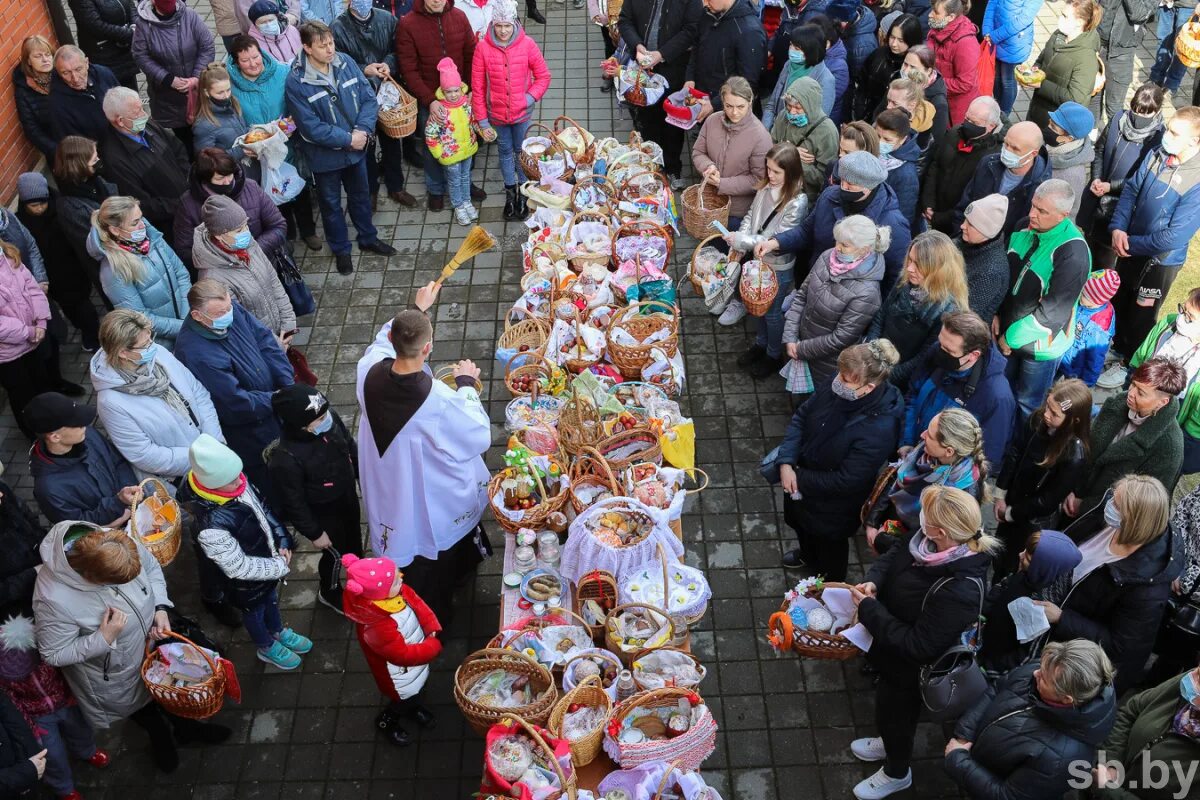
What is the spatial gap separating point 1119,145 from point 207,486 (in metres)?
6.70

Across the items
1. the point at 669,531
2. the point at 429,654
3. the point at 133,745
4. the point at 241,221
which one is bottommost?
the point at 133,745

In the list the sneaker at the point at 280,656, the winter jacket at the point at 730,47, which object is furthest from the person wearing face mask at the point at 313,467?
the winter jacket at the point at 730,47

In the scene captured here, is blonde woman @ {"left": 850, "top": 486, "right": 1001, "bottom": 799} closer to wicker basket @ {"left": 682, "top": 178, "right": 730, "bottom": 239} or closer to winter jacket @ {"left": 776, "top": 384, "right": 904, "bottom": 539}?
winter jacket @ {"left": 776, "top": 384, "right": 904, "bottom": 539}

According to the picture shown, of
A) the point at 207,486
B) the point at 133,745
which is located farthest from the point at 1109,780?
the point at 133,745

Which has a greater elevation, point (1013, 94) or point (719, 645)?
point (1013, 94)

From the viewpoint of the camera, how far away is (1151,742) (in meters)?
4.10

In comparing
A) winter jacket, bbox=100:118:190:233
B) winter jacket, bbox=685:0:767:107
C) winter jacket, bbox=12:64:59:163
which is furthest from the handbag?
winter jacket, bbox=12:64:59:163

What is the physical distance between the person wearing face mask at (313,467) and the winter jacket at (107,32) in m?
5.44

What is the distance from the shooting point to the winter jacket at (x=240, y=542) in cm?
504

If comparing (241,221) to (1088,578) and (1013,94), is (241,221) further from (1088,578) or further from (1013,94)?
(1013,94)

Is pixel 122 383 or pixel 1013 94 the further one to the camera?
pixel 1013 94

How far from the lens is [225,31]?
385 inches

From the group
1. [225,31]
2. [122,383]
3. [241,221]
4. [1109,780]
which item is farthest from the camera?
[225,31]

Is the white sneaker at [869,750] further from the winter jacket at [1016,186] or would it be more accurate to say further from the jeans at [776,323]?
the winter jacket at [1016,186]
